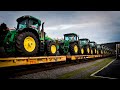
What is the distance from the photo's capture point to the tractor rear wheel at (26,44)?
6.16 m

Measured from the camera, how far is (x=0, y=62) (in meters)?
4.86

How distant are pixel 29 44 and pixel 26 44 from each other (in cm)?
29

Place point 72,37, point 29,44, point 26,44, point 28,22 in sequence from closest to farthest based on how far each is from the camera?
point 26,44 → point 29,44 → point 28,22 → point 72,37

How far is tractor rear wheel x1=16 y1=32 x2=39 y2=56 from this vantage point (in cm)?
616

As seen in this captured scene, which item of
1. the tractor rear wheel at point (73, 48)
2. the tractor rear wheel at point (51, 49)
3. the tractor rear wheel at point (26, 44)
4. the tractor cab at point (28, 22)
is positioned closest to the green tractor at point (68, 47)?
the tractor rear wheel at point (73, 48)

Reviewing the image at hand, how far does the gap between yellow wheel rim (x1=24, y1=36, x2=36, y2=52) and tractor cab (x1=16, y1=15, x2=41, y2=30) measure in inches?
49.1

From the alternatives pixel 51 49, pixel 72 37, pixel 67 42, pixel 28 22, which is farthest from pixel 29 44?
pixel 72 37

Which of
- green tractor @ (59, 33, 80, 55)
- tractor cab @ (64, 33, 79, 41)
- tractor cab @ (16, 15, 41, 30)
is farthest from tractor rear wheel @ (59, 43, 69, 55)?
tractor cab @ (16, 15, 41, 30)

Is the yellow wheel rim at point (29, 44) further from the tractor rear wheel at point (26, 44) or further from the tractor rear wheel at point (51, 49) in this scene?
the tractor rear wheel at point (51, 49)

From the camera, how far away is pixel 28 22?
307 inches

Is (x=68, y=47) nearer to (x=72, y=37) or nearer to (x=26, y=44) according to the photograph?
(x=72, y=37)

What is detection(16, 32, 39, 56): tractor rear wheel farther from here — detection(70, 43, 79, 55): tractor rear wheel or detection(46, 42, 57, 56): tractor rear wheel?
detection(70, 43, 79, 55): tractor rear wheel

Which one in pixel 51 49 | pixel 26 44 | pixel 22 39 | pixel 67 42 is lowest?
pixel 51 49
